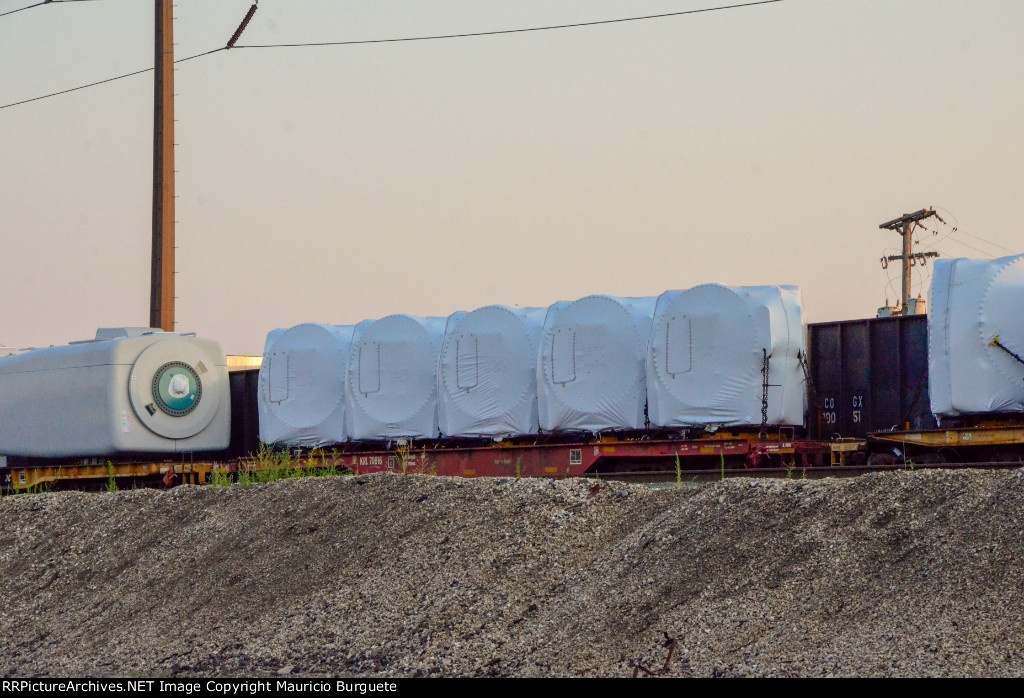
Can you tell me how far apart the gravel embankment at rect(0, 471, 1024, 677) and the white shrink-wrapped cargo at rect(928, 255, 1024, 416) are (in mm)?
6878

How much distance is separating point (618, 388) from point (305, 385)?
6122mm

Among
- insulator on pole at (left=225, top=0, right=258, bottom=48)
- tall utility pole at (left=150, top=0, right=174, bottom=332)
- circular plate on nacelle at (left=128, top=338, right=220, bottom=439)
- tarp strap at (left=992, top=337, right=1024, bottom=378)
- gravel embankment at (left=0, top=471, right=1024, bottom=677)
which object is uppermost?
insulator on pole at (left=225, top=0, right=258, bottom=48)

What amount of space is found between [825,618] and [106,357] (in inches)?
676

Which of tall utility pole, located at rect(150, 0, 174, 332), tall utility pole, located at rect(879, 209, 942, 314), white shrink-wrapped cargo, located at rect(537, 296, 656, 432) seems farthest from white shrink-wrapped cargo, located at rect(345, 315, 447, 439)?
tall utility pole, located at rect(879, 209, 942, 314)

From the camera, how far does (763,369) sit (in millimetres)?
16656

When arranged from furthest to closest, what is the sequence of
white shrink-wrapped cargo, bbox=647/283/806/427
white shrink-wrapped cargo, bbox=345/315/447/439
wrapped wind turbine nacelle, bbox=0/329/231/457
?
wrapped wind turbine nacelle, bbox=0/329/231/457, white shrink-wrapped cargo, bbox=345/315/447/439, white shrink-wrapped cargo, bbox=647/283/806/427

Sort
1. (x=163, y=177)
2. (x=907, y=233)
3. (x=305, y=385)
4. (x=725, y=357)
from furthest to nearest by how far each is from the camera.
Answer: (x=907, y=233) < (x=163, y=177) < (x=305, y=385) < (x=725, y=357)

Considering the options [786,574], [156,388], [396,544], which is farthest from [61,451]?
[786,574]

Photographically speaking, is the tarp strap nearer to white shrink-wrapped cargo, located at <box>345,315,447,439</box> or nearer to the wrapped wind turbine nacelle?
white shrink-wrapped cargo, located at <box>345,315,447,439</box>

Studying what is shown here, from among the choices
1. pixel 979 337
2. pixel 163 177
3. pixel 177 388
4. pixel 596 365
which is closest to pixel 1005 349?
pixel 979 337

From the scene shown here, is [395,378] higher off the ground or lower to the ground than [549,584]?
higher

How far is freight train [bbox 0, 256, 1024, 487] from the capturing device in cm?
1533

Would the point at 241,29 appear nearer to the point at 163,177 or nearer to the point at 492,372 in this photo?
the point at 163,177

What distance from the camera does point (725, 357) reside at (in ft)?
54.9
